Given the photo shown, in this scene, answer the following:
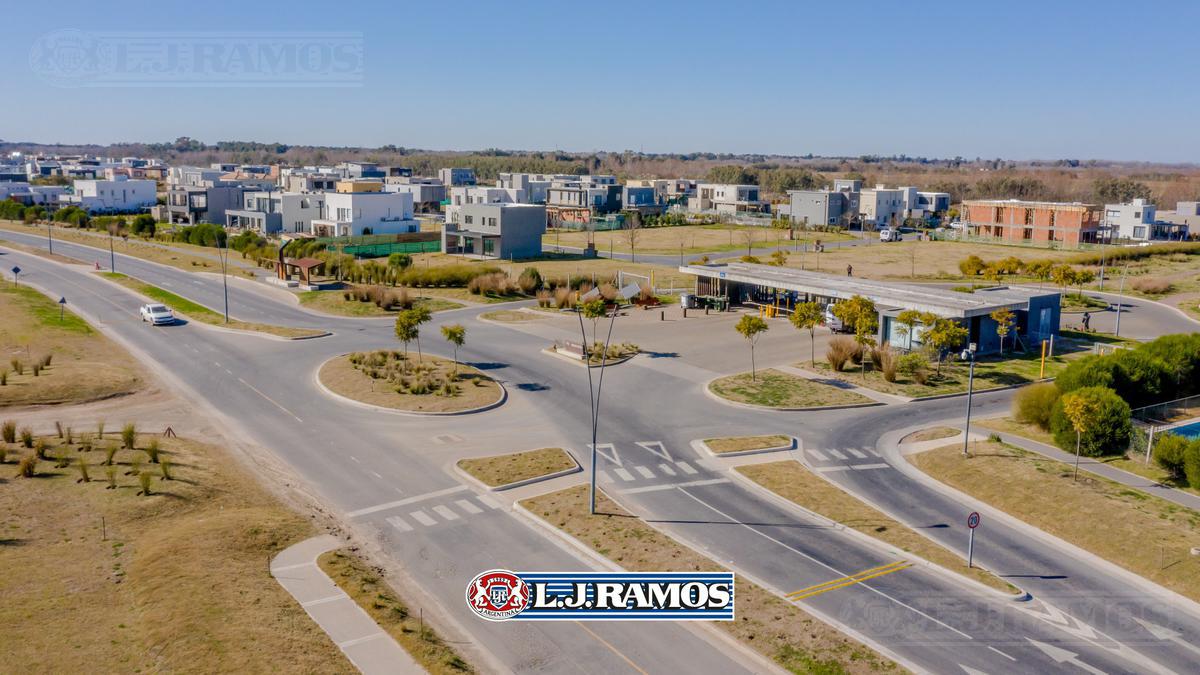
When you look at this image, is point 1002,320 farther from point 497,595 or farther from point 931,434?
point 497,595

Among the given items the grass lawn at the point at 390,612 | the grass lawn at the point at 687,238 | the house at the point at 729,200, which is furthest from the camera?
the house at the point at 729,200

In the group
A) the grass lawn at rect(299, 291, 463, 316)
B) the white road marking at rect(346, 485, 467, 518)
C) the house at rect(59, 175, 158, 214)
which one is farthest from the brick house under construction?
the house at rect(59, 175, 158, 214)

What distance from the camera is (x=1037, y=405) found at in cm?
4000

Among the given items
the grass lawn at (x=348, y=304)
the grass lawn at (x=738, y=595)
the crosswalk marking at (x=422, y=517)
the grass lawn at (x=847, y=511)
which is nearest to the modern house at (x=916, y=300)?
the grass lawn at (x=348, y=304)

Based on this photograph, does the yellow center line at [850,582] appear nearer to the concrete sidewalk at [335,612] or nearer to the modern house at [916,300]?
the concrete sidewalk at [335,612]

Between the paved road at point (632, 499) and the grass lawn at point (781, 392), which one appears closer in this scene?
the paved road at point (632, 499)

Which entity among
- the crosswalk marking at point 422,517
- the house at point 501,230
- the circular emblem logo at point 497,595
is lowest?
the circular emblem logo at point 497,595

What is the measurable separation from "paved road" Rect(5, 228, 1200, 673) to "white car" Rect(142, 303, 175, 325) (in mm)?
4200

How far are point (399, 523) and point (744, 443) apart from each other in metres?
15.1

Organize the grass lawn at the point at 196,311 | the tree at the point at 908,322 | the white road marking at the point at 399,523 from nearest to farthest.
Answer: the white road marking at the point at 399,523, the tree at the point at 908,322, the grass lawn at the point at 196,311

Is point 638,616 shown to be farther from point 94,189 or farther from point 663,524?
point 94,189

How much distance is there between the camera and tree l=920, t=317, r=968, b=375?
47.9 m

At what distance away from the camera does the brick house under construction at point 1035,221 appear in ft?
381

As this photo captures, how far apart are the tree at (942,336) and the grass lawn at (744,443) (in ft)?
47.4
